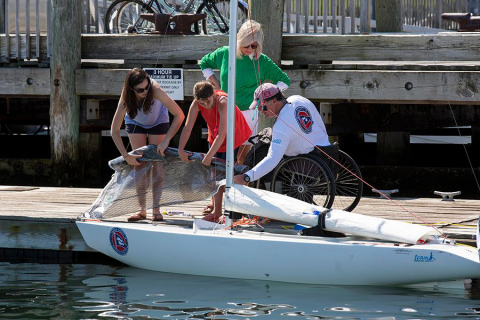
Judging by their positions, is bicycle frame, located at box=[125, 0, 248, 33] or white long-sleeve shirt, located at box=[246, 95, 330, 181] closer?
white long-sleeve shirt, located at box=[246, 95, 330, 181]

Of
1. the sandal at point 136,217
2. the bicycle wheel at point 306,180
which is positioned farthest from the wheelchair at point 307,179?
the sandal at point 136,217

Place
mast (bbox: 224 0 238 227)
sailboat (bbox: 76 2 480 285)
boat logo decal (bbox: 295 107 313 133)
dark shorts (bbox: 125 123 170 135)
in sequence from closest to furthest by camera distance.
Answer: sailboat (bbox: 76 2 480 285), mast (bbox: 224 0 238 227), boat logo decal (bbox: 295 107 313 133), dark shorts (bbox: 125 123 170 135)

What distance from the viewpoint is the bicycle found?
1228cm

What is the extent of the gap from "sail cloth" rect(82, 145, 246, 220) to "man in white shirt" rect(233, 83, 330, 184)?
467 mm

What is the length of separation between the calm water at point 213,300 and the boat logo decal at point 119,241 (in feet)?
0.72

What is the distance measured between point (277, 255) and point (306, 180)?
2.23 ft

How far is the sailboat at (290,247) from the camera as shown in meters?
6.29

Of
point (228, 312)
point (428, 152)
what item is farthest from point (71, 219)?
point (428, 152)

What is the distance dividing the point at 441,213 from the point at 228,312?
7.93ft

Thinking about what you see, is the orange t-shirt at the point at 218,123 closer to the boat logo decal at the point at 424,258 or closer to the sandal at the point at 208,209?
the sandal at the point at 208,209

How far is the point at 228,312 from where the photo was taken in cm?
622

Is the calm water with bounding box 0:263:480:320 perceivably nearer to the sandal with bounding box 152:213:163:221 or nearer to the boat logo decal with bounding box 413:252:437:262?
the boat logo decal with bounding box 413:252:437:262

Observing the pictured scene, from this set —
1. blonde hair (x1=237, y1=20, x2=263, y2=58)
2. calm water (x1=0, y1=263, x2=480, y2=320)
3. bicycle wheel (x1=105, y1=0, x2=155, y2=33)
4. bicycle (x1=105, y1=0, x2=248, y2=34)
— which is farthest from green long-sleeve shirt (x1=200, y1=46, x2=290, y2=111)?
→ bicycle wheel (x1=105, y1=0, x2=155, y2=33)

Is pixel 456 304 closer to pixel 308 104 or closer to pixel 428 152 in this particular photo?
pixel 308 104
